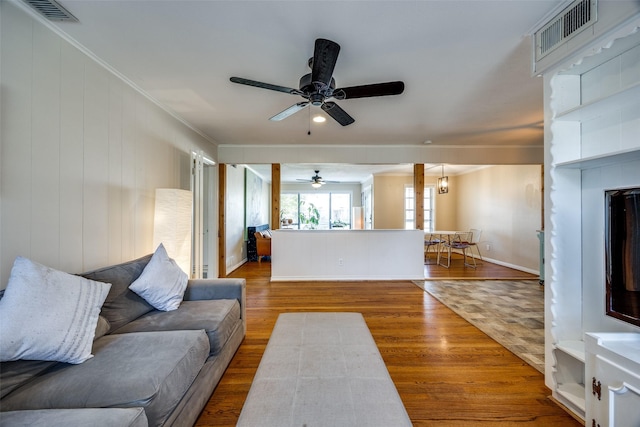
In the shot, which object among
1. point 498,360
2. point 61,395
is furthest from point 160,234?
point 498,360

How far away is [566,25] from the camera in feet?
5.17

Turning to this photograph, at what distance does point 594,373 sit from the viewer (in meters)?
1.32

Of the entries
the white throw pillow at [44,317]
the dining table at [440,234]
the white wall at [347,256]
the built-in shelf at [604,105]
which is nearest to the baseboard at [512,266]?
the dining table at [440,234]

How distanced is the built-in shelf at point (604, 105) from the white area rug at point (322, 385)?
1773 mm

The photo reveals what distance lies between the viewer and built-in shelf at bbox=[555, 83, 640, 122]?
1303 millimetres

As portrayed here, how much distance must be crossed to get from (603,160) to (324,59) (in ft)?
5.55

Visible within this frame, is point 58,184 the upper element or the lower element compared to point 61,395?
upper

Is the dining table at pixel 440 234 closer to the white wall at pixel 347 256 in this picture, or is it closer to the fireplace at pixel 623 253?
the white wall at pixel 347 256

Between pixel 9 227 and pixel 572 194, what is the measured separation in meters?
3.41

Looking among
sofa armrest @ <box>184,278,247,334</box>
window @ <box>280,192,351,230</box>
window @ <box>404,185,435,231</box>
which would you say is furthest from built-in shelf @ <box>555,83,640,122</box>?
window @ <box>280,192,351,230</box>

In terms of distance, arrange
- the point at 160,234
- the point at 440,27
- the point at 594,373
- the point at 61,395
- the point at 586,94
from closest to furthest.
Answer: the point at 61,395 < the point at 594,373 < the point at 586,94 < the point at 440,27 < the point at 160,234

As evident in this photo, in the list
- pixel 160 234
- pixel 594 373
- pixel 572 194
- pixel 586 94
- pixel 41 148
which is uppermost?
pixel 586 94

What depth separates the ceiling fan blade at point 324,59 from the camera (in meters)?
A: 1.59

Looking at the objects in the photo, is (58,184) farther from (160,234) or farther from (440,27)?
(440,27)
